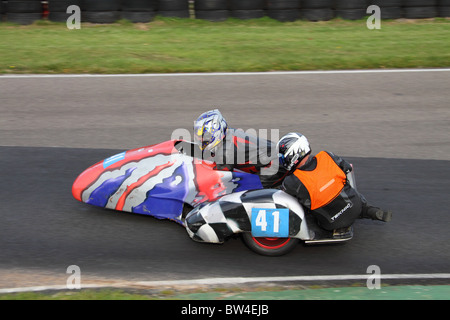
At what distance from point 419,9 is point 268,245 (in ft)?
35.8

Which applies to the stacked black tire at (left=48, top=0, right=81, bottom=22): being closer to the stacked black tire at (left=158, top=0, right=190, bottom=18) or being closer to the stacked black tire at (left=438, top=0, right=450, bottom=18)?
the stacked black tire at (left=158, top=0, right=190, bottom=18)

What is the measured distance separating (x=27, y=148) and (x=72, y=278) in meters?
3.53

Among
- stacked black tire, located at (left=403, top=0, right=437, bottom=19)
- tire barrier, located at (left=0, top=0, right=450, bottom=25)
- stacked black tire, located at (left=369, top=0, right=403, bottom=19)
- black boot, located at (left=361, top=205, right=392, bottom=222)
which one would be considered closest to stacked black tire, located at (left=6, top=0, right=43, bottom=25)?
tire barrier, located at (left=0, top=0, right=450, bottom=25)

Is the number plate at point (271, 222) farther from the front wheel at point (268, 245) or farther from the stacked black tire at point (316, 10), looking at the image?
the stacked black tire at point (316, 10)

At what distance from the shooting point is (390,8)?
1491cm

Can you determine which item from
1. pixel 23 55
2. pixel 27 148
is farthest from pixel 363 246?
pixel 23 55

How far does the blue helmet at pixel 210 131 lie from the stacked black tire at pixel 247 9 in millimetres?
8733

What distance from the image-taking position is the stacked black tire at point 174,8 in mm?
14414

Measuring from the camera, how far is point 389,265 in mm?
5852

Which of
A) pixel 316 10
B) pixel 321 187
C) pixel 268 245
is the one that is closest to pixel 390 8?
pixel 316 10

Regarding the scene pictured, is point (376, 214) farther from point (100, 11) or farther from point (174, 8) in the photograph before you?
point (100, 11)

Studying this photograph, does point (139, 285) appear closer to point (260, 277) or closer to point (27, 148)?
point (260, 277)

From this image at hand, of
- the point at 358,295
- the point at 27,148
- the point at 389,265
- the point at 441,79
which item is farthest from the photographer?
the point at 441,79

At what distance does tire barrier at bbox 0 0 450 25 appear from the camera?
14070mm
